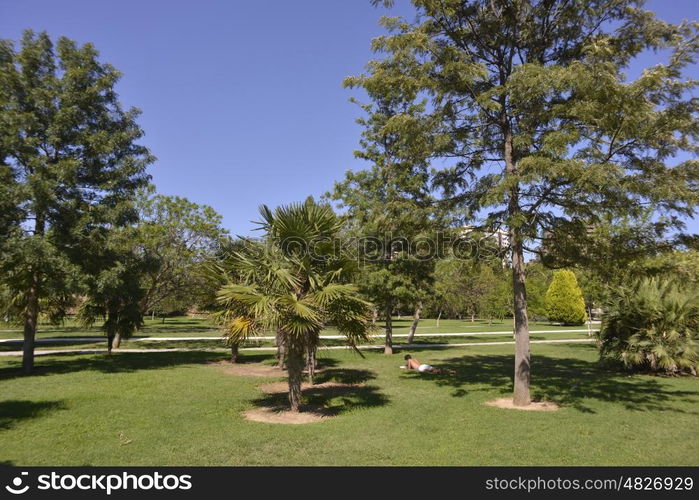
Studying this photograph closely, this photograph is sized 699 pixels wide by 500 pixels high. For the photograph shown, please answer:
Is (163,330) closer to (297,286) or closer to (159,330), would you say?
(159,330)

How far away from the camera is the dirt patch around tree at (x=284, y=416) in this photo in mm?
8602

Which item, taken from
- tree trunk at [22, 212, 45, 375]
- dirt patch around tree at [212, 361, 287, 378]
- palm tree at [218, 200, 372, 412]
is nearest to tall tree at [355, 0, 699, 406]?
palm tree at [218, 200, 372, 412]

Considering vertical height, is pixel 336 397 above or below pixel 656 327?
below

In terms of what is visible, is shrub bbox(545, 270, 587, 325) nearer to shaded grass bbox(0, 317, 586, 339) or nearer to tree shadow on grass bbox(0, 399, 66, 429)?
shaded grass bbox(0, 317, 586, 339)

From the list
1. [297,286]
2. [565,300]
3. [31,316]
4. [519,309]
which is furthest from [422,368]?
[565,300]

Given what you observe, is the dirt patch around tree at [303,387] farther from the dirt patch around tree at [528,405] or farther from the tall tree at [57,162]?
the tall tree at [57,162]

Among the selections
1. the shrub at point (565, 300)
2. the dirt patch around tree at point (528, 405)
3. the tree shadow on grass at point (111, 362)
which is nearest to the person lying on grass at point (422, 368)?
the dirt patch around tree at point (528, 405)

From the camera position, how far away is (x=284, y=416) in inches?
353

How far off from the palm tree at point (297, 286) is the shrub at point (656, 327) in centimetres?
1064

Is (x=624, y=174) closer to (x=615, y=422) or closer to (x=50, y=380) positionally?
(x=615, y=422)

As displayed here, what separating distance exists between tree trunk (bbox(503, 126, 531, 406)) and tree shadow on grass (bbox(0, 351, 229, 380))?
12.2m

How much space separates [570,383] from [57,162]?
17.4 m

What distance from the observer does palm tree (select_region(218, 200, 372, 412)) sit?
28.5 feet
